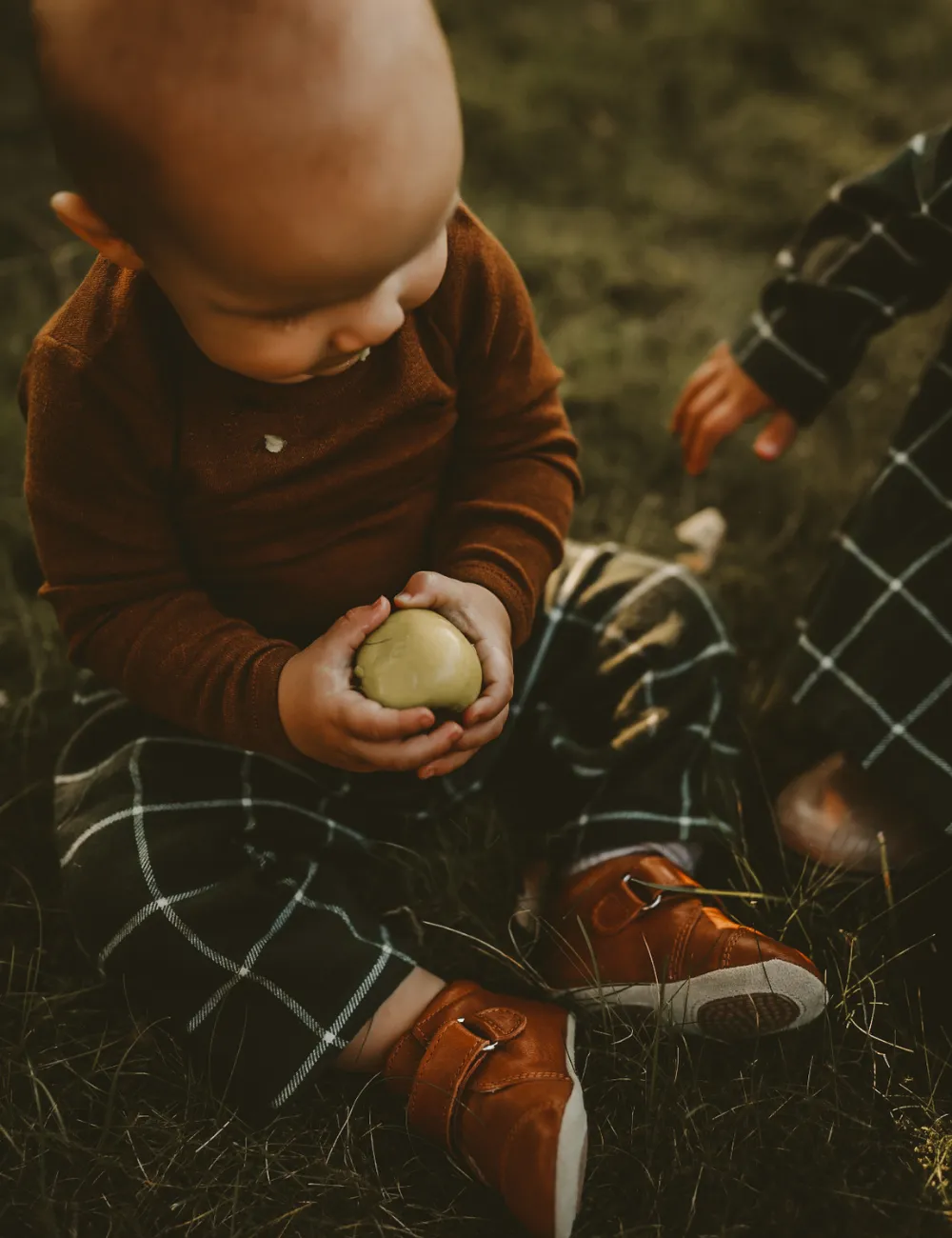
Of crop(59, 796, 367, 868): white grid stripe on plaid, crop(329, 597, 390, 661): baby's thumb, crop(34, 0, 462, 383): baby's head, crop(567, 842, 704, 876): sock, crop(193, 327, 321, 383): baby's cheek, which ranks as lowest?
crop(59, 796, 367, 868): white grid stripe on plaid

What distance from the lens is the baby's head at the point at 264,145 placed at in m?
0.85

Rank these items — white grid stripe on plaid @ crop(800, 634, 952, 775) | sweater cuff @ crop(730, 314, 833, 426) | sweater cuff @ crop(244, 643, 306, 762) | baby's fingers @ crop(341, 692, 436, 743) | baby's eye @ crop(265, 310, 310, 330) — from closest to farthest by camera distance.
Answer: baby's eye @ crop(265, 310, 310, 330) < baby's fingers @ crop(341, 692, 436, 743) < sweater cuff @ crop(244, 643, 306, 762) < white grid stripe on plaid @ crop(800, 634, 952, 775) < sweater cuff @ crop(730, 314, 833, 426)

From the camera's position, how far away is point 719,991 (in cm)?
130

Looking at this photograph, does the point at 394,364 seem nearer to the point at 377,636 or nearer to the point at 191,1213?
the point at 377,636

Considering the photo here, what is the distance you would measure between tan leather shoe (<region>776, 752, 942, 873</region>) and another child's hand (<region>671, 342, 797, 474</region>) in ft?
1.82

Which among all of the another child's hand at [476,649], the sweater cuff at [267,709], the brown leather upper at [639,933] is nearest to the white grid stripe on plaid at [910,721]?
the brown leather upper at [639,933]

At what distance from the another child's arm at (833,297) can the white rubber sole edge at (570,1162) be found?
104cm

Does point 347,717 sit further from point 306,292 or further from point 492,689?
point 306,292

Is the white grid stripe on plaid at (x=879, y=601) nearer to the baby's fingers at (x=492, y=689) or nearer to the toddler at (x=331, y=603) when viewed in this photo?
the toddler at (x=331, y=603)

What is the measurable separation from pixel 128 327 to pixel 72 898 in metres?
0.74

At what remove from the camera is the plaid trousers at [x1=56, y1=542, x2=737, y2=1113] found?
1.33m

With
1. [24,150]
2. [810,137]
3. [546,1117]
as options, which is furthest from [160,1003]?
[810,137]

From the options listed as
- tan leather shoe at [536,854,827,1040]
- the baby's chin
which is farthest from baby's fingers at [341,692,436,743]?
tan leather shoe at [536,854,827,1040]

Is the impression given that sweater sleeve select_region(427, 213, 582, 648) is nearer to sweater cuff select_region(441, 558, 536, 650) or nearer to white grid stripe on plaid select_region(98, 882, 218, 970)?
sweater cuff select_region(441, 558, 536, 650)
